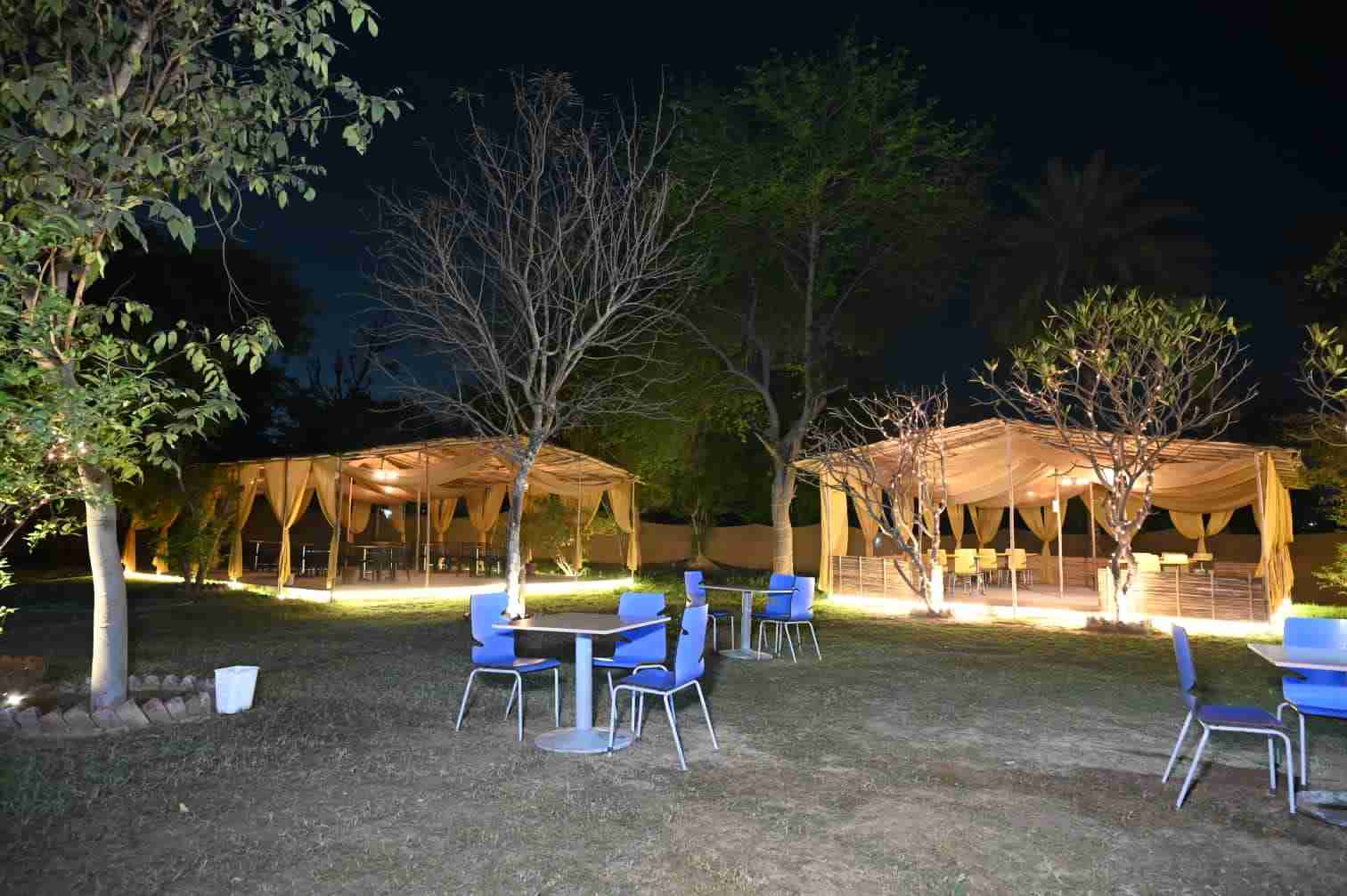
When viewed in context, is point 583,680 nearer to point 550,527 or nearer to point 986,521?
point 550,527

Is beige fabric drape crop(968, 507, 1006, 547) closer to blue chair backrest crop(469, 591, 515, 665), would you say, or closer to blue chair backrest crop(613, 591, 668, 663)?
blue chair backrest crop(613, 591, 668, 663)

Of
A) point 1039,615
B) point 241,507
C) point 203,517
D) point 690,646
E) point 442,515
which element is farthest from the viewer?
point 442,515

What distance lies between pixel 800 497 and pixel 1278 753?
20.0 metres

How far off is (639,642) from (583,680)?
0.66 m

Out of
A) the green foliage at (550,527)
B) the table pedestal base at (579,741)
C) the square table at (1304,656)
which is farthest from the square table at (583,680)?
the green foliage at (550,527)

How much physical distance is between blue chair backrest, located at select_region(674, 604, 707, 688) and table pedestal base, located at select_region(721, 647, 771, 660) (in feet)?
10.7

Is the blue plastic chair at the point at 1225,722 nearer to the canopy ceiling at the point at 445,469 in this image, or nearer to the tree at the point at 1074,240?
the canopy ceiling at the point at 445,469

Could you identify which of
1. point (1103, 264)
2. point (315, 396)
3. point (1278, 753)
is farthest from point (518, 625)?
point (315, 396)

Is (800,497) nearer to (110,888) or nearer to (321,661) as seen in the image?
(321,661)

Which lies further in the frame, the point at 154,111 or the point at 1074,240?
the point at 1074,240

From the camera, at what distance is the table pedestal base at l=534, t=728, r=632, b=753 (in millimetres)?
4980

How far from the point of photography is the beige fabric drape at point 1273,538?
10.9 metres

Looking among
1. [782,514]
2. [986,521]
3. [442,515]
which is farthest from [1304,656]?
[442,515]

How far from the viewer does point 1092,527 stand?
53.1 ft
